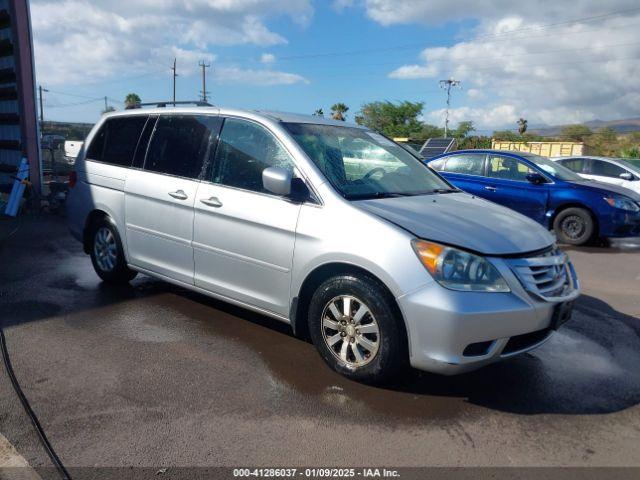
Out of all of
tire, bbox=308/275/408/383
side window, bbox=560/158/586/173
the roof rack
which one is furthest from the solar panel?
tire, bbox=308/275/408/383

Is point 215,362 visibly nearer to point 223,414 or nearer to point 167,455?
point 223,414

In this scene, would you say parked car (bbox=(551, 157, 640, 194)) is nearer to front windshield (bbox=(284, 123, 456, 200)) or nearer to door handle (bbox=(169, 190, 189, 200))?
front windshield (bbox=(284, 123, 456, 200))

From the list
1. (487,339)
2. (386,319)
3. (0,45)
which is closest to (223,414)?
(386,319)

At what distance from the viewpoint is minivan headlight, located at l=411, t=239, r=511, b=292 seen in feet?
10.8

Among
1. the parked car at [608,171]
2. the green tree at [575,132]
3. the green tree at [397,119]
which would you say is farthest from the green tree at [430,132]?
the parked car at [608,171]

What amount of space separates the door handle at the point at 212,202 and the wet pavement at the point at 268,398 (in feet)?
3.54

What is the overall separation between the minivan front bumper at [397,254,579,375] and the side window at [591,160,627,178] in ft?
38.2

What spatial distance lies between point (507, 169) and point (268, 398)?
7.85 metres

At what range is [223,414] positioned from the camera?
10.8ft

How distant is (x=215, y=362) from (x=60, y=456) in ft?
4.46

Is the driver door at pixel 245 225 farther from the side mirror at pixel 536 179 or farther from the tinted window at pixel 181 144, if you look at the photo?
the side mirror at pixel 536 179

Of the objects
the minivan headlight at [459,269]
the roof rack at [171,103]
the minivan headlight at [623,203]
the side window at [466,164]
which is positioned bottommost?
the minivan headlight at [623,203]

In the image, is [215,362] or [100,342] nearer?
[215,362]

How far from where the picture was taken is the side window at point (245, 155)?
423 cm
